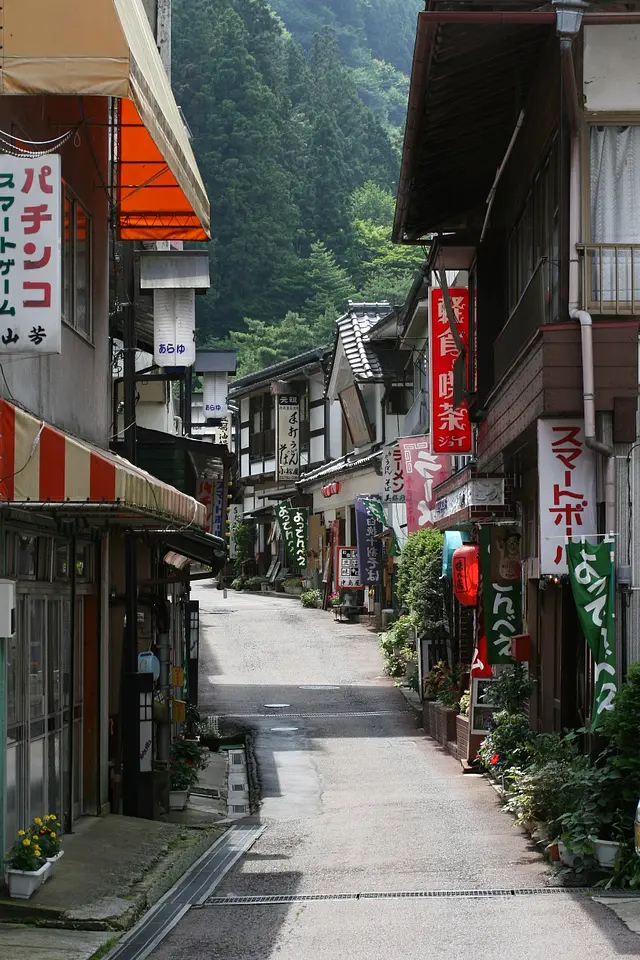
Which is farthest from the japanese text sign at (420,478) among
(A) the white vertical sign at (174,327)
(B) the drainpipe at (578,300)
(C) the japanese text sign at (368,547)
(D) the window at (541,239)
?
(B) the drainpipe at (578,300)

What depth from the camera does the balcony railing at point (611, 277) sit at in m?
13.3

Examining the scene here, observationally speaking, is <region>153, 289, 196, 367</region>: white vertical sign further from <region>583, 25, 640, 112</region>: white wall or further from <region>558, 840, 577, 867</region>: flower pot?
<region>558, 840, 577, 867</region>: flower pot

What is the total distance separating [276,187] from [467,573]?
6405 cm

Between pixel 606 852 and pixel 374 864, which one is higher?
pixel 606 852

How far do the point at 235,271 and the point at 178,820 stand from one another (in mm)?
65973

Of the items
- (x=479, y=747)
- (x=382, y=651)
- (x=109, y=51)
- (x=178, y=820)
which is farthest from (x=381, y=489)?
(x=109, y=51)

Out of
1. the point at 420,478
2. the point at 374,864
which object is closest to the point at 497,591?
the point at 374,864

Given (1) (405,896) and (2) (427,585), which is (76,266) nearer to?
(1) (405,896)

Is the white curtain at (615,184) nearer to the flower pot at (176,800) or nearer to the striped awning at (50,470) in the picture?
the striped awning at (50,470)

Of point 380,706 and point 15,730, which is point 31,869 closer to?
point 15,730

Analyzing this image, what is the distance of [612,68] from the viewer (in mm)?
13438

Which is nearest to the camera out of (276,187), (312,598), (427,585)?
(427,585)

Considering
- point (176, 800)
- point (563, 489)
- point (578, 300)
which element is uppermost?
point (578, 300)

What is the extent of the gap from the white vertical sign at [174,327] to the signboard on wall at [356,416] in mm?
20646
